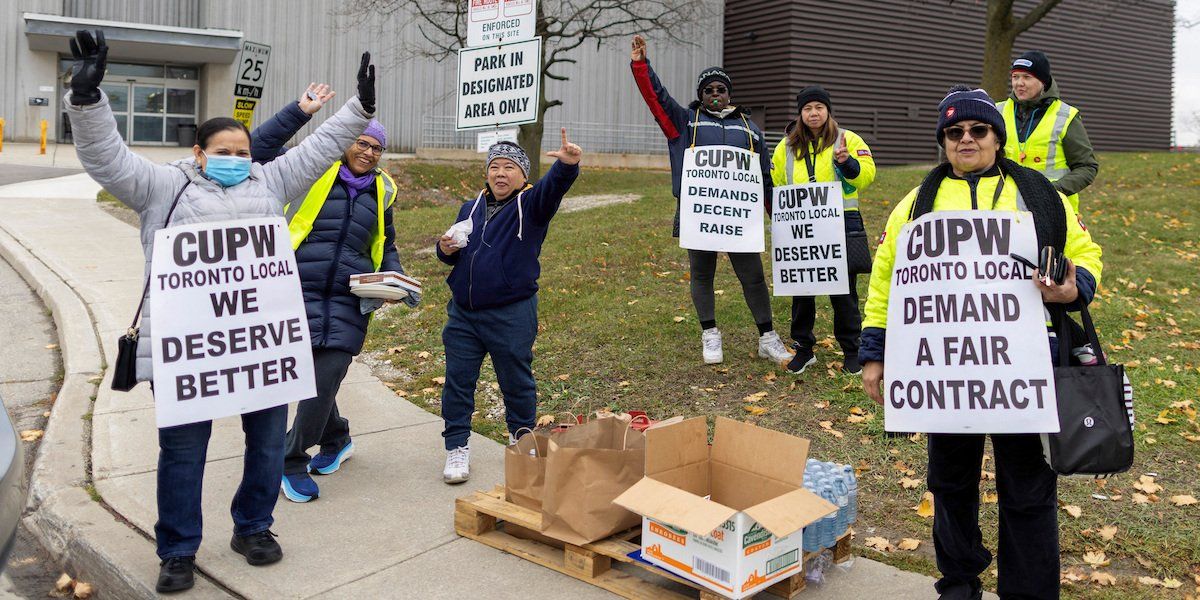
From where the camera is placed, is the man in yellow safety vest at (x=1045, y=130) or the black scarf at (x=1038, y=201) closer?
the black scarf at (x=1038, y=201)

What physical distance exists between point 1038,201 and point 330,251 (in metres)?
3.21

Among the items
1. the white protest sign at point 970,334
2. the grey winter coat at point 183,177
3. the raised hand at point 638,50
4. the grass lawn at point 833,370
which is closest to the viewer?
the white protest sign at point 970,334

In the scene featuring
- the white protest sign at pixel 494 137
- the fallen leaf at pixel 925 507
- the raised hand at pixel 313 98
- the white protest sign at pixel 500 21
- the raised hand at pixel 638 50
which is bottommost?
the fallen leaf at pixel 925 507

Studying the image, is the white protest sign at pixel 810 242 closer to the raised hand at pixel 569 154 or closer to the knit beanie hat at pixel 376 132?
the raised hand at pixel 569 154

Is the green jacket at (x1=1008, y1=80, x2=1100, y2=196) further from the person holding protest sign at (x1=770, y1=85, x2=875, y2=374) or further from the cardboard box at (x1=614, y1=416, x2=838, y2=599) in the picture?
the cardboard box at (x1=614, y1=416, x2=838, y2=599)

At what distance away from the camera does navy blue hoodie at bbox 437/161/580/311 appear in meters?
5.08

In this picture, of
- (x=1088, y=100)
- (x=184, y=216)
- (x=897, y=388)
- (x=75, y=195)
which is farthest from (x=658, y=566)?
(x=1088, y=100)

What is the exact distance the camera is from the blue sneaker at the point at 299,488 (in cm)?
498

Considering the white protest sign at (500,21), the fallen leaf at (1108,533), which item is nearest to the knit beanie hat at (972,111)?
the fallen leaf at (1108,533)

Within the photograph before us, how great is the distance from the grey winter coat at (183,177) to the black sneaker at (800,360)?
373 cm

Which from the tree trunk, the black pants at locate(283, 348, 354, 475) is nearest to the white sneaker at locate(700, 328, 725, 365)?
the black pants at locate(283, 348, 354, 475)

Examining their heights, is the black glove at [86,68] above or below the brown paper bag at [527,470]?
above

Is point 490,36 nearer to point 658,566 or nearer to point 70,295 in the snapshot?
point 658,566

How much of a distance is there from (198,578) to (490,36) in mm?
4153
